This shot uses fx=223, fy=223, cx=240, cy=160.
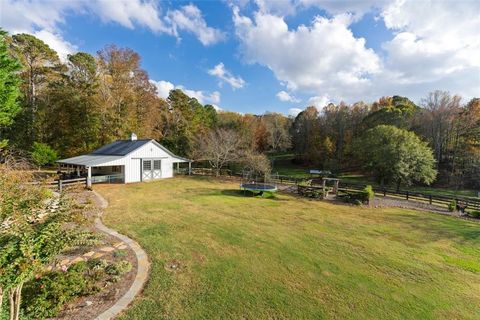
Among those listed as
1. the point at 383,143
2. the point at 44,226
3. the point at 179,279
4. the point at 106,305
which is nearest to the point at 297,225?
the point at 179,279

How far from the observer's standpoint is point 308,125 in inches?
1582

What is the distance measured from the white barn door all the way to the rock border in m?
11.8

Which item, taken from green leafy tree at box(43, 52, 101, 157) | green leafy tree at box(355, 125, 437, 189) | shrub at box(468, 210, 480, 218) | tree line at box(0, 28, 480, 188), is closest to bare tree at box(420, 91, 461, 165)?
tree line at box(0, 28, 480, 188)

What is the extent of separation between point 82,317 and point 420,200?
20.2 m

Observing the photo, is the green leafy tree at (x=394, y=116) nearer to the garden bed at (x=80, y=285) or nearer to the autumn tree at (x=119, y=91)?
the autumn tree at (x=119, y=91)

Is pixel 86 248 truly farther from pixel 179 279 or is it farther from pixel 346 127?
pixel 346 127

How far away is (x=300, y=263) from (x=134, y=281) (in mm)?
4323

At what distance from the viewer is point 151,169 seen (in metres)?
20.7

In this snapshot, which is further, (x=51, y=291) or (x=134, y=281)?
(x=134, y=281)

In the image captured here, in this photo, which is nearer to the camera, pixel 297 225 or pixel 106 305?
pixel 106 305

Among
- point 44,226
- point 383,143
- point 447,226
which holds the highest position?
point 383,143

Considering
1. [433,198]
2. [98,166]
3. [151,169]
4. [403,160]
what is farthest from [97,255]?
[403,160]

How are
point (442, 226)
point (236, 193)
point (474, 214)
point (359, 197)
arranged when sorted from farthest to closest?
1. point (236, 193)
2. point (359, 197)
3. point (474, 214)
4. point (442, 226)

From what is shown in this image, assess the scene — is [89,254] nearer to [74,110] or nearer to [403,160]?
[403,160]
